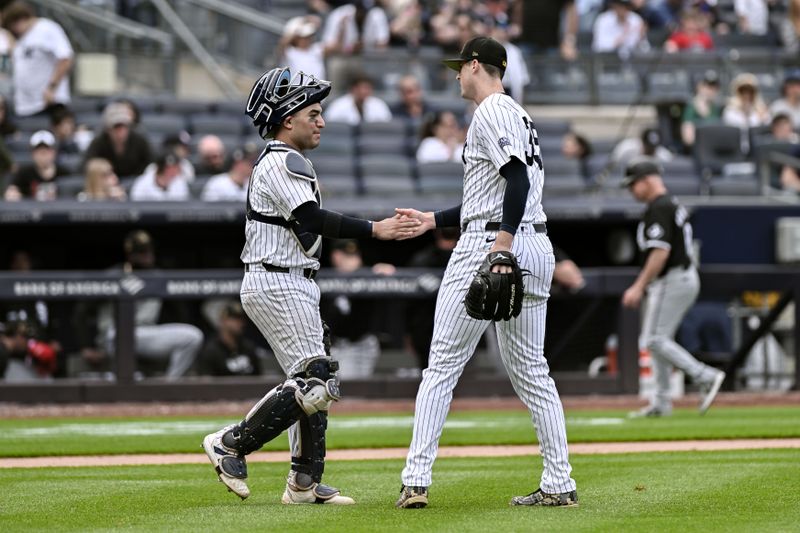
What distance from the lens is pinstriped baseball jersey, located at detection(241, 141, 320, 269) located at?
6.09 m

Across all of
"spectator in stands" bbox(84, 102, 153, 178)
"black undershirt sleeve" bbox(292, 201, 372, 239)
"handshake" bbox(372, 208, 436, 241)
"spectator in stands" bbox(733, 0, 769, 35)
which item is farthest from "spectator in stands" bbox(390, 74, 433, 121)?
"black undershirt sleeve" bbox(292, 201, 372, 239)

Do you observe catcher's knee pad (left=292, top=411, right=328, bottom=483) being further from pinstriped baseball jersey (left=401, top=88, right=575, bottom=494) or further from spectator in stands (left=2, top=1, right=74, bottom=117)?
spectator in stands (left=2, top=1, right=74, bottom=117)

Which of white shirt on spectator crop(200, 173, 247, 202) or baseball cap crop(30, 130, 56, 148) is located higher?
baseball cap crop(30, 130, 56, 148)

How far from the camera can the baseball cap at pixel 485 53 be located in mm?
6086

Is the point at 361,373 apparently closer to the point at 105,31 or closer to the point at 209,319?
the point at 209,319

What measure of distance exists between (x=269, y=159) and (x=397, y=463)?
290 cm

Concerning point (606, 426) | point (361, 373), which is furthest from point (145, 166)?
point (606, 426)

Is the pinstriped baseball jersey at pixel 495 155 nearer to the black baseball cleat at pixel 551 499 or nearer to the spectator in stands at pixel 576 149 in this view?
the black baseball cleat at pixel 551 499

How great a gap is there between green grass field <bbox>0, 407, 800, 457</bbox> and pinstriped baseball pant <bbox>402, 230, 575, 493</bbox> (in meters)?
3.72

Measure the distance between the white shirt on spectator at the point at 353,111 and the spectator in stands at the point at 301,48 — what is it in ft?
1.44

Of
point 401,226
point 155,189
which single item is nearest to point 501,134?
Result: point 401,226

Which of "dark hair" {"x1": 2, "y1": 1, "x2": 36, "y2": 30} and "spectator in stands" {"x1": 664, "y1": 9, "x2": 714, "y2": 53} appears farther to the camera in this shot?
"spectator in stands" {"x1": 664, "y1": 9, "x2": 714, "y2": 53}

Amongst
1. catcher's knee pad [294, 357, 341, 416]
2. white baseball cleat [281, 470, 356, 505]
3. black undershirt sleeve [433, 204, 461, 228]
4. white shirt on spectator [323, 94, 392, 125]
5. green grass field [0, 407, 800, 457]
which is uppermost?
white shirt on spectator [323, 94, 392, 125]

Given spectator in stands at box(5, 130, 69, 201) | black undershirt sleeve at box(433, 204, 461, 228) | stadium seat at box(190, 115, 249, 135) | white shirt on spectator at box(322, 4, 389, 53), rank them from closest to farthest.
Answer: black undershirt sleeve at box(433, 204, 461, 228), spectator in stands at box(5, 130, 69, 201), stadium seat at box(190, 115, 249, 135), white shirt on spectator at box(322, 4, 389, 53)
